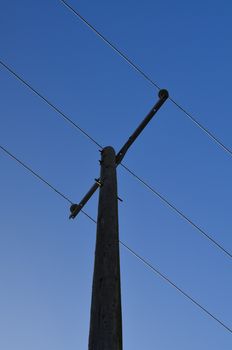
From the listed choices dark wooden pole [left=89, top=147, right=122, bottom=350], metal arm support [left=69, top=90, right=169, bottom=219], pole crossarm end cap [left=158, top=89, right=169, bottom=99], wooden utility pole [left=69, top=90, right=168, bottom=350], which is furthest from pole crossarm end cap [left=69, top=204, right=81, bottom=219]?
pole crossarm end cap [left=158, top=89, right=169, bottom=99]

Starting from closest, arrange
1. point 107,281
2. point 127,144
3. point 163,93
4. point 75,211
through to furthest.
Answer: point 107,281
point 127,144
point 75,211
point 163,93

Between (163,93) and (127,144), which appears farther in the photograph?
(163,93)

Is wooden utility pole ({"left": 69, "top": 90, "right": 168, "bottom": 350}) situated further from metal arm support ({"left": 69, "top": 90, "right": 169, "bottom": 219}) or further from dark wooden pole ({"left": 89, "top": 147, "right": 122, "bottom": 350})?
metal arm support ({"left": 69, "top": 90, "right": 169, "bottom": 219})

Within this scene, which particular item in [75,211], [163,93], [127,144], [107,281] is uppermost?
[163,93]

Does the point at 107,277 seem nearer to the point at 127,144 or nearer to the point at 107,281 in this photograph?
the point at 107,281

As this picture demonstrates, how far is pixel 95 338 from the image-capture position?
3.07 metres

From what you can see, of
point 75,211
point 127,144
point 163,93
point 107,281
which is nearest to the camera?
point 107,281

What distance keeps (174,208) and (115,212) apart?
4059mm

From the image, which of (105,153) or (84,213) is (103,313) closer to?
(105,153)

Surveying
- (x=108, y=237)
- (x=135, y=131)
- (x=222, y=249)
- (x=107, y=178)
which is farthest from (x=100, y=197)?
(x=222, y=249)

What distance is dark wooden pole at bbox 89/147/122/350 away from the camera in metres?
3.06

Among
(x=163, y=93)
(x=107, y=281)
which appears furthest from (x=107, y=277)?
(x=163, y=93)

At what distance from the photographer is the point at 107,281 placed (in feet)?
11.2

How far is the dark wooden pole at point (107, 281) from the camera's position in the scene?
3.06 meters
